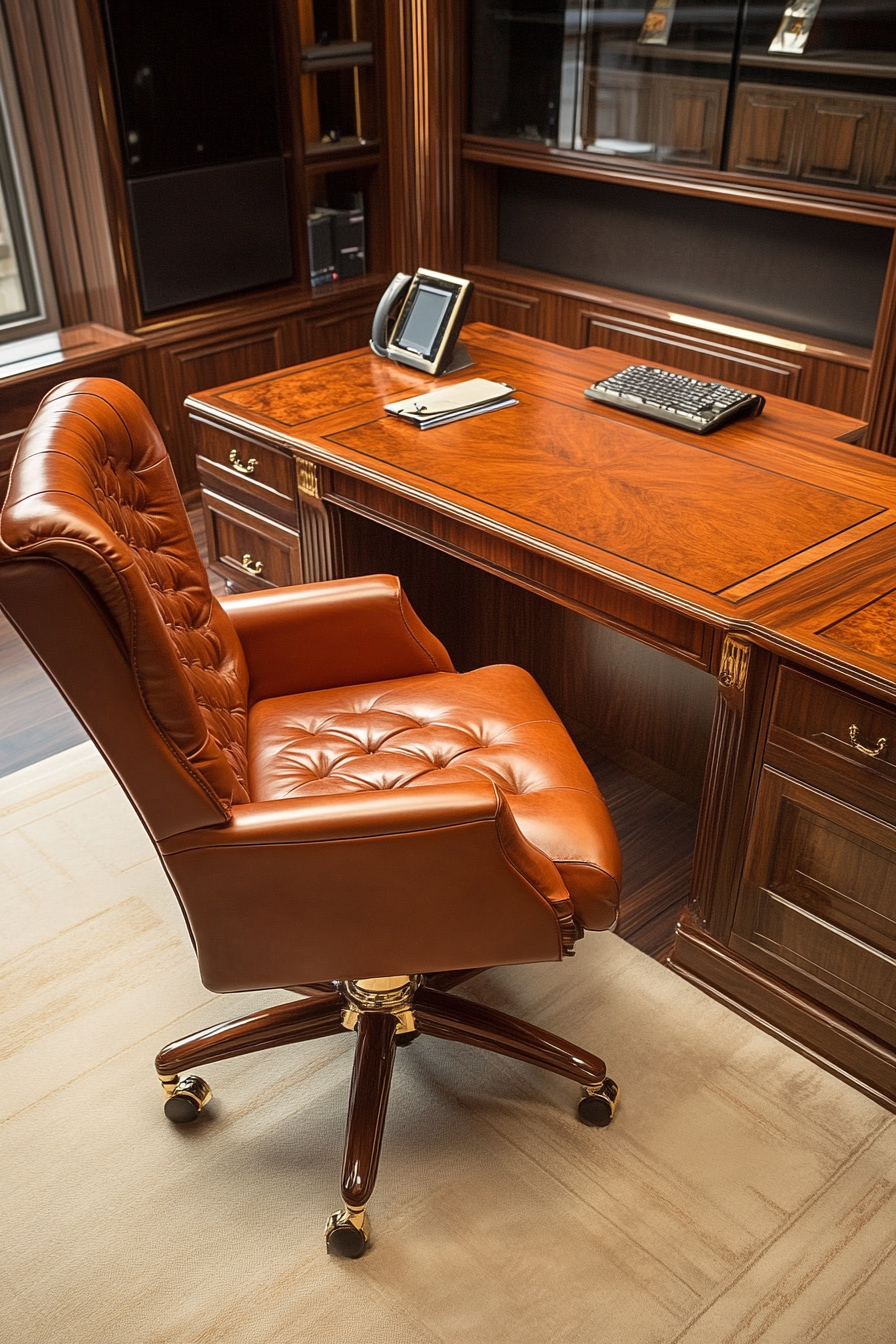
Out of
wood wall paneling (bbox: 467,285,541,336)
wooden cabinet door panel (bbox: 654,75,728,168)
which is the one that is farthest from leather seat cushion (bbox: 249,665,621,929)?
wood wall paneling (bbox: 467,285,541,336)

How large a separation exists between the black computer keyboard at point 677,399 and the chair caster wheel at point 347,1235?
1.51 m

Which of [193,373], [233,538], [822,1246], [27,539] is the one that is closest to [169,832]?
[27,539]

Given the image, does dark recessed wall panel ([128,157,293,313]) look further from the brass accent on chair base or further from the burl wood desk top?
the brass accent on chair base

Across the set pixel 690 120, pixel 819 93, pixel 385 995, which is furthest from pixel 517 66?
pixel 385 995

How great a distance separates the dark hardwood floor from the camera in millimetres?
2215

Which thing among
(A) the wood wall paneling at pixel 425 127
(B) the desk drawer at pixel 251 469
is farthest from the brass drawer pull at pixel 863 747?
(A) the wood wall paneling at pixel 425 127

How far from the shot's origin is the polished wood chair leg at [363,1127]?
160cm

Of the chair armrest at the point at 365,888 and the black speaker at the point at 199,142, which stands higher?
the black speaker at the point at 199,142

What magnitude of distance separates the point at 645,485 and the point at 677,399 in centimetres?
38

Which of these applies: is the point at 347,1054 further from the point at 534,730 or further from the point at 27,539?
the point at 27,539

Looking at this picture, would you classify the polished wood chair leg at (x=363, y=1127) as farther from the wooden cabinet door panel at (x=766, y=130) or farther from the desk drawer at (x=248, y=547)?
the wooden cabinet door panel at (x=766, y=130)

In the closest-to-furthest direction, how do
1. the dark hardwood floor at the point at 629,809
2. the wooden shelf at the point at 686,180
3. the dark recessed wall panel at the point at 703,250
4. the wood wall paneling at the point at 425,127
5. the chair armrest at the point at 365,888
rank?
1. the chair armrest at the point at 365,888
2. the dark hardwood floor at the point at 629,809
3. the wooden shelf at the point at 686,180
4. the dark recessed wall panel at the point at 703,250
5. the wood wall paneling at the point at 425,127

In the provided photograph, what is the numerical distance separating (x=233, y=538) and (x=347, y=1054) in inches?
51.5

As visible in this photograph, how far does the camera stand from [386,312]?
2.59 m
